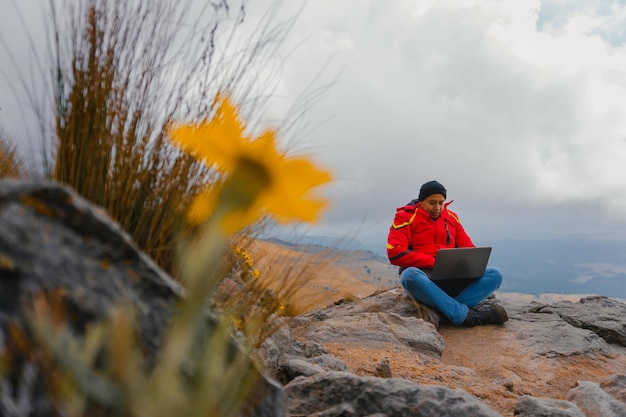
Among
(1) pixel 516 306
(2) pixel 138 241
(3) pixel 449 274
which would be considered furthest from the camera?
(1) pixel 516 306

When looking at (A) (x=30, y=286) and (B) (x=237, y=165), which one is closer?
(B) (x=237, y=165)

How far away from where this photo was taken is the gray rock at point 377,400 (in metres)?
1.81

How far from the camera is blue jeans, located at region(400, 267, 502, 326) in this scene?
5.78m

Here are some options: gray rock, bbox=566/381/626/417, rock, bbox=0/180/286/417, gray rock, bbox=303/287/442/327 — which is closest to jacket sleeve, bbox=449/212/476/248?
gray rock, bbox=303/287/442/327

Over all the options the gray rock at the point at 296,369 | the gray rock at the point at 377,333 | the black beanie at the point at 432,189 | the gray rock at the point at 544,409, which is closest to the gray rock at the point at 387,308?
the gray rock at the point at 377,333

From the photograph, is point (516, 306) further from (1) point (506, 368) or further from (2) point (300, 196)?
(2) point (300, 196)

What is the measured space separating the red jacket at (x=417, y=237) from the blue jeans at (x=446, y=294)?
17 centimetres

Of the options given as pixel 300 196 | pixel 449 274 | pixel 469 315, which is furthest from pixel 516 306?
pixel 300 196

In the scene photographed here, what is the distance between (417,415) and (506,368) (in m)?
3.46

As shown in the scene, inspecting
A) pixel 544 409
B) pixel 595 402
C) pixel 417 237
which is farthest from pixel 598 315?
pixel 544 409

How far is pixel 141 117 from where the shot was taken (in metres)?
1.76

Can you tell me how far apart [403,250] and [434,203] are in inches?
27.4

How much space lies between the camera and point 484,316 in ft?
20.1

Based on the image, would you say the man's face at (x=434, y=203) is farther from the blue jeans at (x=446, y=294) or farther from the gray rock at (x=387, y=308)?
the gray rock at (x=387, y=308)
